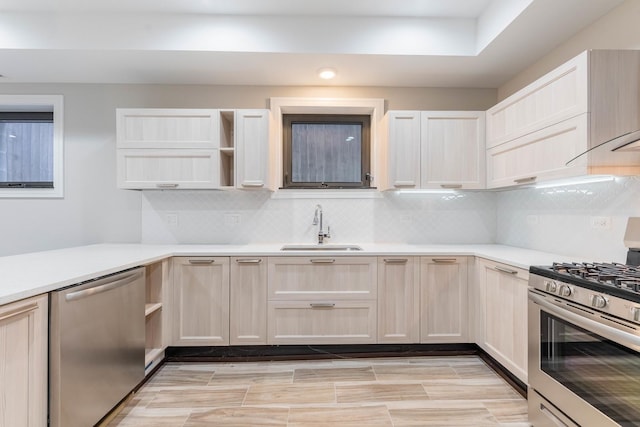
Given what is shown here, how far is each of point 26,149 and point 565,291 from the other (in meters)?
4.47

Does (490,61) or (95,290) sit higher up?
(490,61)

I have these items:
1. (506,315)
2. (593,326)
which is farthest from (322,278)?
(593,326)

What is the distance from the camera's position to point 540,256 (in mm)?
2352

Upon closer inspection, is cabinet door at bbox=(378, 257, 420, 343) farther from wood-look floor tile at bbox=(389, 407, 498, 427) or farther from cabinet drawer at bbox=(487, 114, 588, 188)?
cabinet drawer at bbox=(487, 114, 588, 188)

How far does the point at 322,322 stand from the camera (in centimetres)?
264

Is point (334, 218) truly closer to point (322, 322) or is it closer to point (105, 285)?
point (322, 322)

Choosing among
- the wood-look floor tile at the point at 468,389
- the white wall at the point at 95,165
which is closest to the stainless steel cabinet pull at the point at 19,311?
the white wall at the point at 95,165

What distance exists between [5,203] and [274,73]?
9.22 feet

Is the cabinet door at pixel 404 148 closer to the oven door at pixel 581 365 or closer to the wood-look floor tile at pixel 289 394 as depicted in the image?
the oven door at pixel 581 365

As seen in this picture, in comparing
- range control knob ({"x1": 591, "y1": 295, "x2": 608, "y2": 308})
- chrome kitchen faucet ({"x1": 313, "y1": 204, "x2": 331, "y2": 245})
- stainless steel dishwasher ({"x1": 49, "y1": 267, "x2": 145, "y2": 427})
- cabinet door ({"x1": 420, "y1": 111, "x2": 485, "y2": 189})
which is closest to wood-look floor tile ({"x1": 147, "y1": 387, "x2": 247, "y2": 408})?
stainless steel dishwasher ({"x1": 49, "y1": 267, "x2": 145, "y2": 427})

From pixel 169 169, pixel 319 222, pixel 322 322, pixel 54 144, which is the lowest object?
pixel 322 322

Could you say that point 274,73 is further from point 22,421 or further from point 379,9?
point 22,421

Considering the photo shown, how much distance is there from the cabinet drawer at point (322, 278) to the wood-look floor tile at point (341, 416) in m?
0.81

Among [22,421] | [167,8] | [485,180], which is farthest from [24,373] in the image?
[485,180]
